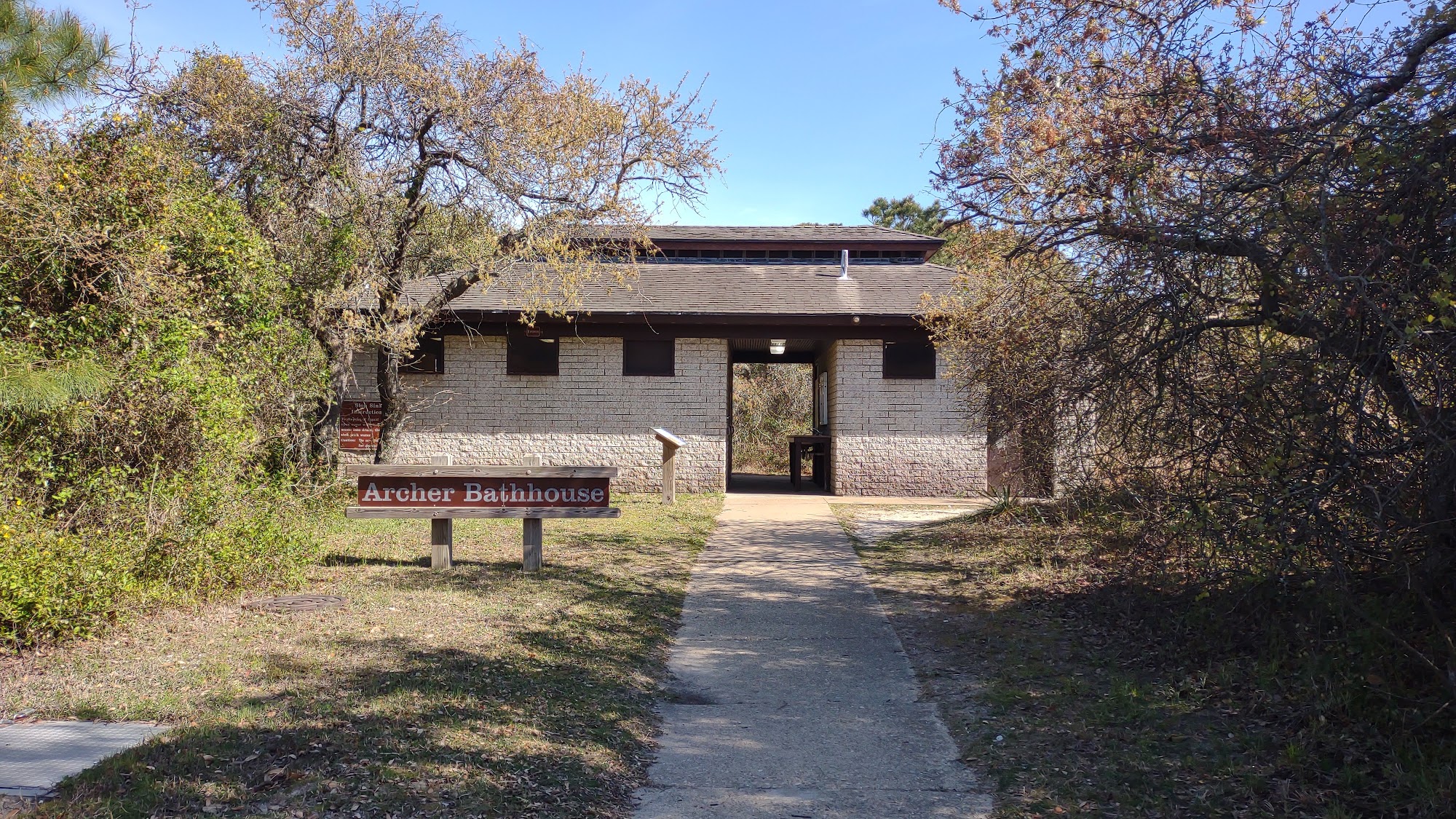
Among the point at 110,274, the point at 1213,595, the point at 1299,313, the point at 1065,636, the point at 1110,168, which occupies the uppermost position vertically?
the point at 1110,168

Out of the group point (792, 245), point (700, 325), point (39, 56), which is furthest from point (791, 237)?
point (39, 56)

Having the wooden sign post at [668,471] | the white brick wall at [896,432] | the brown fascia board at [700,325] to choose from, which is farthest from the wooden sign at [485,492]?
the white brick wall at [896,432]

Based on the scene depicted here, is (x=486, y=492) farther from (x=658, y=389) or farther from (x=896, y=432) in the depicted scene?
(x=896, y=432)

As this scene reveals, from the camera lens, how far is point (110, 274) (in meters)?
6.98

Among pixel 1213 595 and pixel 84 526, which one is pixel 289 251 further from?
pixel 1213 595

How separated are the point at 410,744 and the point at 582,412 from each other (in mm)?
13541

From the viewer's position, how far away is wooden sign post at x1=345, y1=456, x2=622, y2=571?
9.17 meters

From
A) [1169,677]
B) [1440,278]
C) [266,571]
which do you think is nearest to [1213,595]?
[1169,677]

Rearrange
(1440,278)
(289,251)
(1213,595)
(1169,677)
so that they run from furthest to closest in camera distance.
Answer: (289,251)
(1213,595)
(1169,677)
(1440,278)

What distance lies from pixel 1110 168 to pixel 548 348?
13.4m

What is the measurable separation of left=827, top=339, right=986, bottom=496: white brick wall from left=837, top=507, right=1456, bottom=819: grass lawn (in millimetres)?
9407

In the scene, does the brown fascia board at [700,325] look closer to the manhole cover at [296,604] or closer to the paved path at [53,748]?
the manhole cover at [296,604]

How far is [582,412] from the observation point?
17.9m

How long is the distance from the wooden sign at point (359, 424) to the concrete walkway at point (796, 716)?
35.9ft
